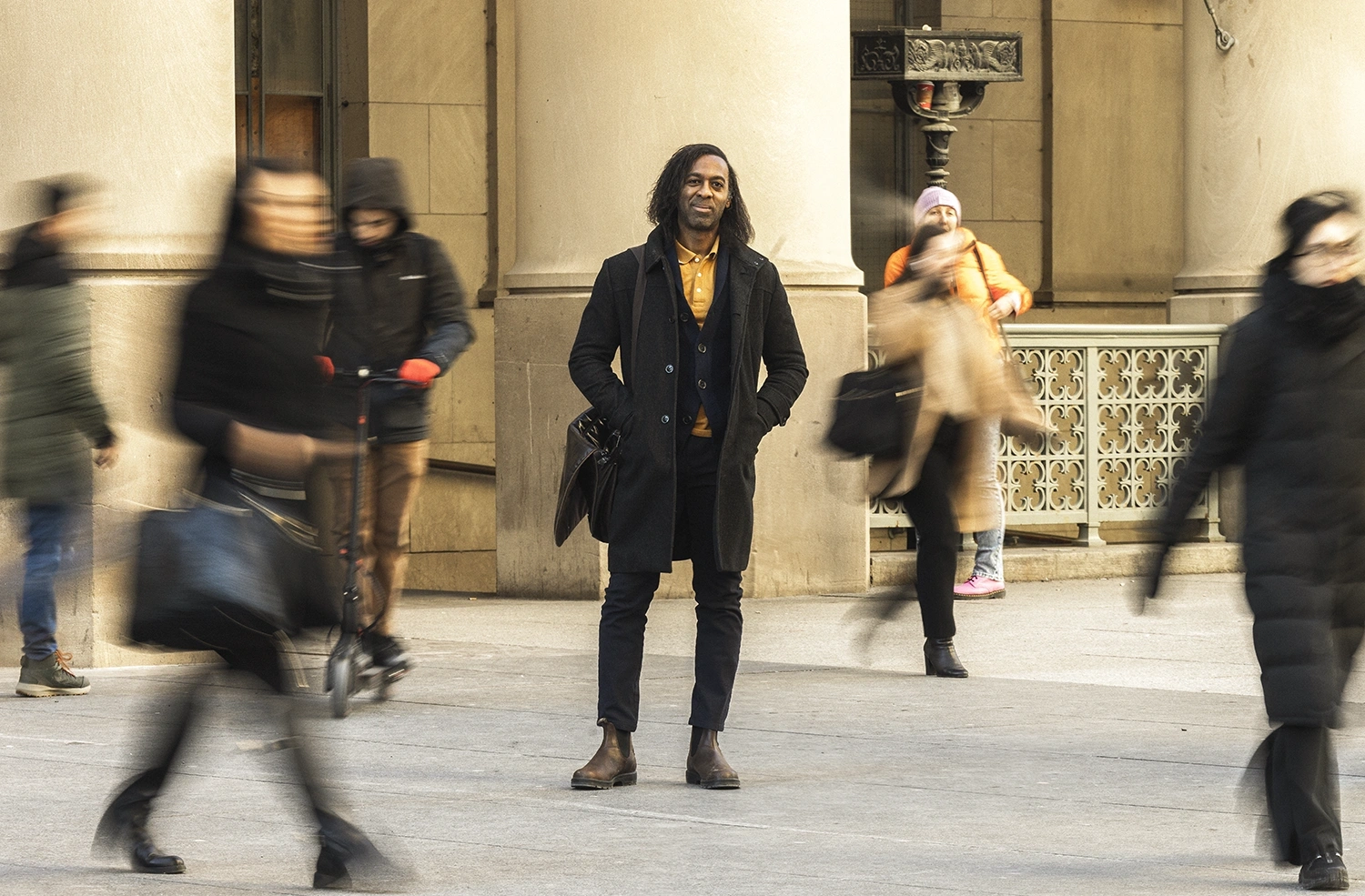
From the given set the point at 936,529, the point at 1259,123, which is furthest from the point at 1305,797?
the point at 1259,123

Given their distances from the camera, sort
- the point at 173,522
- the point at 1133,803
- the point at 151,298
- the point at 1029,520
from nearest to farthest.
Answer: the point at 173,522 < the point at 1133,803 < the point at 151,298 < the point at 1029,520

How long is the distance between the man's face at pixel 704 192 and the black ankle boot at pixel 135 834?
2.54m

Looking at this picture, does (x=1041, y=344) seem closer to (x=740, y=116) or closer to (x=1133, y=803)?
(x=740, y=116)

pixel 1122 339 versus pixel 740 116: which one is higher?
pixel 740 116

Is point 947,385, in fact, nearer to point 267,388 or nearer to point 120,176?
point 120,176

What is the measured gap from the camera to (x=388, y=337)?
9375mm

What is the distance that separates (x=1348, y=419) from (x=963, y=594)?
6853mm

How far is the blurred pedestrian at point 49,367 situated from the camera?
9094 millimetres

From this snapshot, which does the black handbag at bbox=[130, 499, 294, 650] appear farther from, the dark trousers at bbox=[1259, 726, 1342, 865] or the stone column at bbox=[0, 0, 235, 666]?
the stone column at bbox=[0, 0, 235, 666]

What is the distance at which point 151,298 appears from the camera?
10.4m

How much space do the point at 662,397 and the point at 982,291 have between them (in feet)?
15.9

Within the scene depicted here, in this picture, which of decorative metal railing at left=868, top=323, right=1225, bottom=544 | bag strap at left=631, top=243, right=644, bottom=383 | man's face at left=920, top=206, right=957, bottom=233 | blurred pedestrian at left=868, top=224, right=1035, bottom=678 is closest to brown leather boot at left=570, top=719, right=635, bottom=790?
bag strap at left=631, top=243, right=644, bottom=383

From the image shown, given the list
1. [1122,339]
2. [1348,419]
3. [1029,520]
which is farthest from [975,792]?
[1122,339]

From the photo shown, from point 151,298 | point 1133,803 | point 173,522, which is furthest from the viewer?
point 151,298
